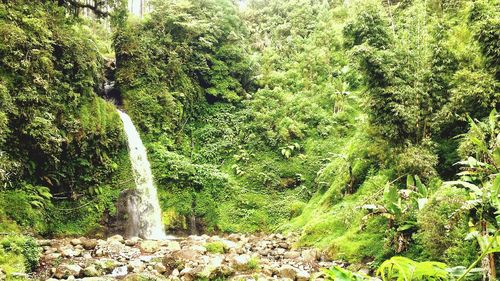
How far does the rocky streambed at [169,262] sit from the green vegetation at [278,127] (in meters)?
0.76

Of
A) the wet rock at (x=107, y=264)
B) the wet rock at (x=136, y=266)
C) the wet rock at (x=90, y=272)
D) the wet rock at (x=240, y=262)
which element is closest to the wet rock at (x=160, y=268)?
the wet rock at (x=136, y=266)

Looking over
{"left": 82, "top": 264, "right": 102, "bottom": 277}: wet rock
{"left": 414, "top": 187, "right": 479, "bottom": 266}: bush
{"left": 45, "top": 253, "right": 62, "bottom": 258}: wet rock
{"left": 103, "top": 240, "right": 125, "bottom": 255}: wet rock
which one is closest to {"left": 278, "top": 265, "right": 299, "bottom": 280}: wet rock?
{"left": 414, "top": 187, "right": 479, "bottom": 266}: bush

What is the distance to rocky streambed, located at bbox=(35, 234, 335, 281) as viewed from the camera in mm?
8688

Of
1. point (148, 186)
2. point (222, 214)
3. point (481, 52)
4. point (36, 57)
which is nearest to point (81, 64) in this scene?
point (36, 57)

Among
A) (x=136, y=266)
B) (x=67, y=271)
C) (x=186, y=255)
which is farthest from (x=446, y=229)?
(x=67, y=271)

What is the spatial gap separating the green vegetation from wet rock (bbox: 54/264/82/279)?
87 centimetres

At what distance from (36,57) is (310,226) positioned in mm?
12140

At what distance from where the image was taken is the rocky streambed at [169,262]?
8688mm

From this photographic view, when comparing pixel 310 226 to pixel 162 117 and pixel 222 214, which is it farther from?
pixel 162 117

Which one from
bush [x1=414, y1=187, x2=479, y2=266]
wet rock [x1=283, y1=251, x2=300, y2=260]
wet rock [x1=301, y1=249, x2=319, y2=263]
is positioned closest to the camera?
bush [x1=414, y1=187, x2=479, y2=266]

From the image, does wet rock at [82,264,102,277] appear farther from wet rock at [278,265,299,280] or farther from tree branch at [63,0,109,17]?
tree branch at [63,0,109,17]

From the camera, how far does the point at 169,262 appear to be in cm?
981

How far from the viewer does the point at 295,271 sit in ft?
29.3

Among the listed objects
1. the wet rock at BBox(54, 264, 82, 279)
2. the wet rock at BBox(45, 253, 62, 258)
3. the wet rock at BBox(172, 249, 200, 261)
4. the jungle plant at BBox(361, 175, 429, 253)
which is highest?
the jungle plant at BBox(361, 175, 429, 253)
